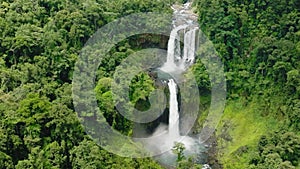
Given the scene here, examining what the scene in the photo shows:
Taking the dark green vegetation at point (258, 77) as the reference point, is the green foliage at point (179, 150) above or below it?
below

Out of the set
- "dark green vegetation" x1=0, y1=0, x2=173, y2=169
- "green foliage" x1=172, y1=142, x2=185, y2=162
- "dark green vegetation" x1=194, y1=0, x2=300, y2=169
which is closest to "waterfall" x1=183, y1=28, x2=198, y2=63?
"dark green vegetation" x1=194, y1=0, x2=300, y2=169

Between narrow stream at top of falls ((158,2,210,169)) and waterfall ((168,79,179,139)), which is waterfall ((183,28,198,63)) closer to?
narrow stream at top of falls ((158,2,210,169))

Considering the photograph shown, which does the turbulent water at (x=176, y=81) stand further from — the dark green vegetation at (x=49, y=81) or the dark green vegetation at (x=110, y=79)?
the dark green vegetation at (x=49, y=81)

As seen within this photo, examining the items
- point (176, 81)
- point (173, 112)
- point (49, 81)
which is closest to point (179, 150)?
point (173, 112)

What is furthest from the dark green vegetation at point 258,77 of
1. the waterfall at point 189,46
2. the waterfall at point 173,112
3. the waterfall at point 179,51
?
the waterfall at point 173,112

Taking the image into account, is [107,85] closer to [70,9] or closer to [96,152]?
[96,152]

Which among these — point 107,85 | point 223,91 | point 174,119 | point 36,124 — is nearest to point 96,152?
point 36,124
